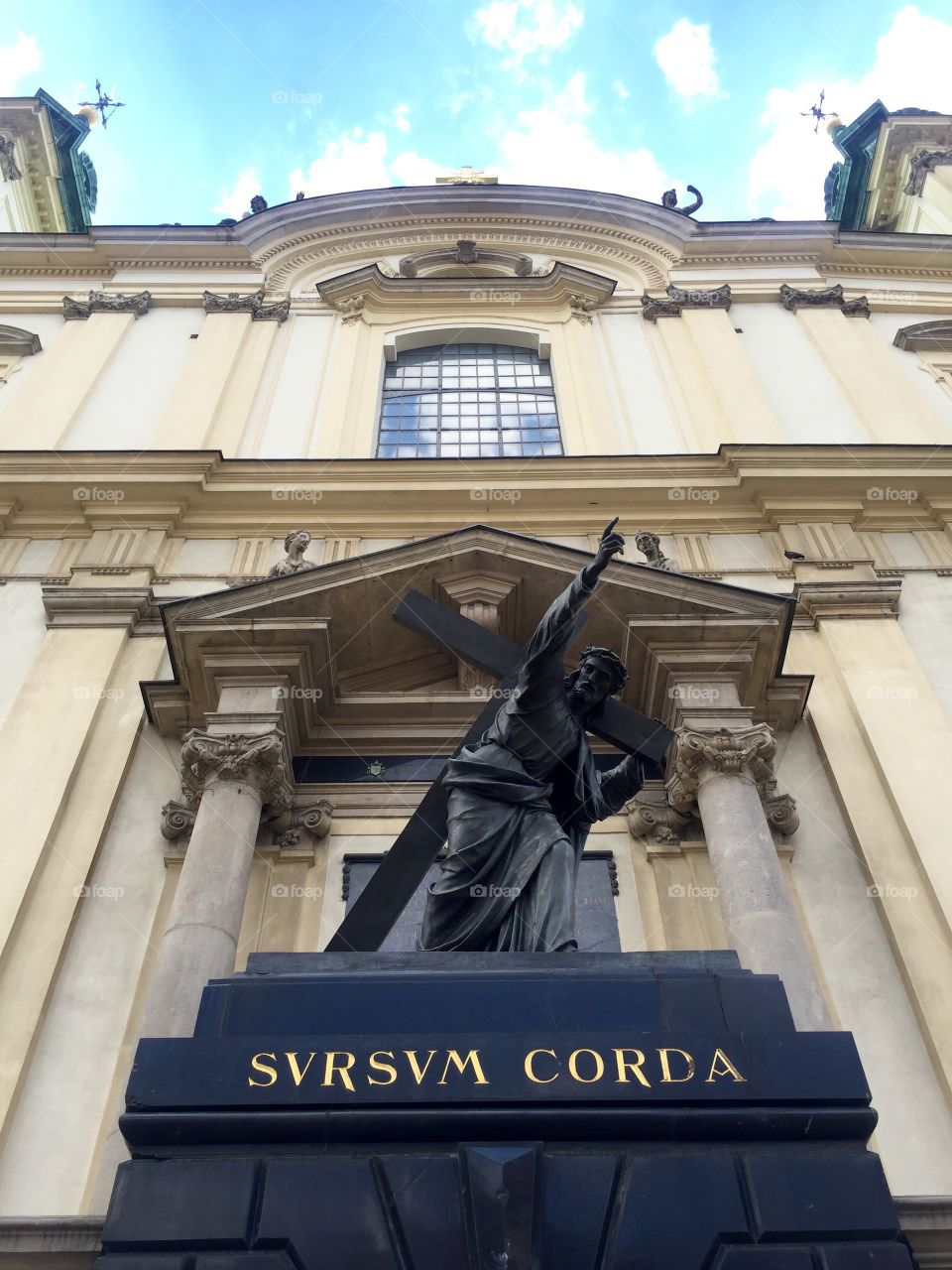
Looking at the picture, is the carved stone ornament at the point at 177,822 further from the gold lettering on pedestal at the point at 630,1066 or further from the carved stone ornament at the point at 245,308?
the carved stone ornament at the point at 245,308

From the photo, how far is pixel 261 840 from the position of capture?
880 cm

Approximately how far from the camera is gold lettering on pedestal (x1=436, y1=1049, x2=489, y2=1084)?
14.8 feet

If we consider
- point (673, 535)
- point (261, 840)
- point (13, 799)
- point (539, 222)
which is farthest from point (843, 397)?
point (13, 799)

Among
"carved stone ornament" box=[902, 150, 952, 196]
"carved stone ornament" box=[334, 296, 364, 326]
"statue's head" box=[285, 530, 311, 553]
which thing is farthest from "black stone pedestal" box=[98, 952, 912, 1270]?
"carved stone ornament" box=[902, 150, 952, 196]

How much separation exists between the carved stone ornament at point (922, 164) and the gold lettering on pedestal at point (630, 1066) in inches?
984

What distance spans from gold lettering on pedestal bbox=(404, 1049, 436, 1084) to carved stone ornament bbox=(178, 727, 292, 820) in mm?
4144

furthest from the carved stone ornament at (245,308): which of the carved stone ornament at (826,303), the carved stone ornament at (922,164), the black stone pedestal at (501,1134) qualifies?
the carved stone ornament at (922,164)

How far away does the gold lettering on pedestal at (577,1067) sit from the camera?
452 centimetres

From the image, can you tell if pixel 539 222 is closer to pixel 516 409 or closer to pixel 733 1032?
pixel 516 409

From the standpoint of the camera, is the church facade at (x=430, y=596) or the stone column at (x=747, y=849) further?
the church facade at (x=430, y=596)

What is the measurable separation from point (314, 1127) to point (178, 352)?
43.0 feet

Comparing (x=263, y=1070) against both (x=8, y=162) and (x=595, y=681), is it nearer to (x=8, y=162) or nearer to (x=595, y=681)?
(x=595, y=681)

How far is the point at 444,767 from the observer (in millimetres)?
6777

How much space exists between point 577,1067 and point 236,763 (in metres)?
4.48
